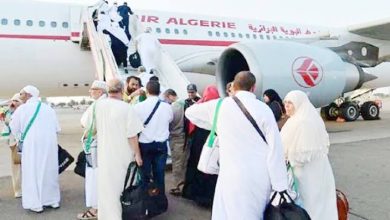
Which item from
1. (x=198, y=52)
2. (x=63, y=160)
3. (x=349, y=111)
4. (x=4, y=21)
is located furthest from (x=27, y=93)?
(x=349, y=111)

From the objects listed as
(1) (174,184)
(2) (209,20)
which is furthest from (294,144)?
(2) (209,20)

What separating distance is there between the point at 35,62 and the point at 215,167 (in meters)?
7.50

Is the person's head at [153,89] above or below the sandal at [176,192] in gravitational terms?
above

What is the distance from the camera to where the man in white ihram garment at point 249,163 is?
102 inches

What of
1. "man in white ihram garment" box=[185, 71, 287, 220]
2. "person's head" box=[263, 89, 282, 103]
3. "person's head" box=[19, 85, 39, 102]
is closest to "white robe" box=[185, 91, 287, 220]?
"man in white ihram garment" box=[185, 71, 287, 220]

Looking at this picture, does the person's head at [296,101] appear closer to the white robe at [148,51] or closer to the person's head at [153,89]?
the person's head at [153,89]


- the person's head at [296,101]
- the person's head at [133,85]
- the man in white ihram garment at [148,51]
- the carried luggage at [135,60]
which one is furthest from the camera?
the carried luggage at [135,60]

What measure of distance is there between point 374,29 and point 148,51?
20.4ft

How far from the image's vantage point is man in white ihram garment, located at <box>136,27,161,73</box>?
768cm

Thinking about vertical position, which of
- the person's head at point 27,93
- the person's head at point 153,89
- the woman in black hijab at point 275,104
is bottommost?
the person's head at point 27,93

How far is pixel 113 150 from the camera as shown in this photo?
3.57 meters

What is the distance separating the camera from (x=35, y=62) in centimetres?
941

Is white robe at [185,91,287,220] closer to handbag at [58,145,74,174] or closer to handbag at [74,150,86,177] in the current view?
handbag at [74,150,86,177]

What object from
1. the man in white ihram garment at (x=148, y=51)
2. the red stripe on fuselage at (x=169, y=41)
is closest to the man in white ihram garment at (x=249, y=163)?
the man in white ihram garment at (x=148, y=51)
